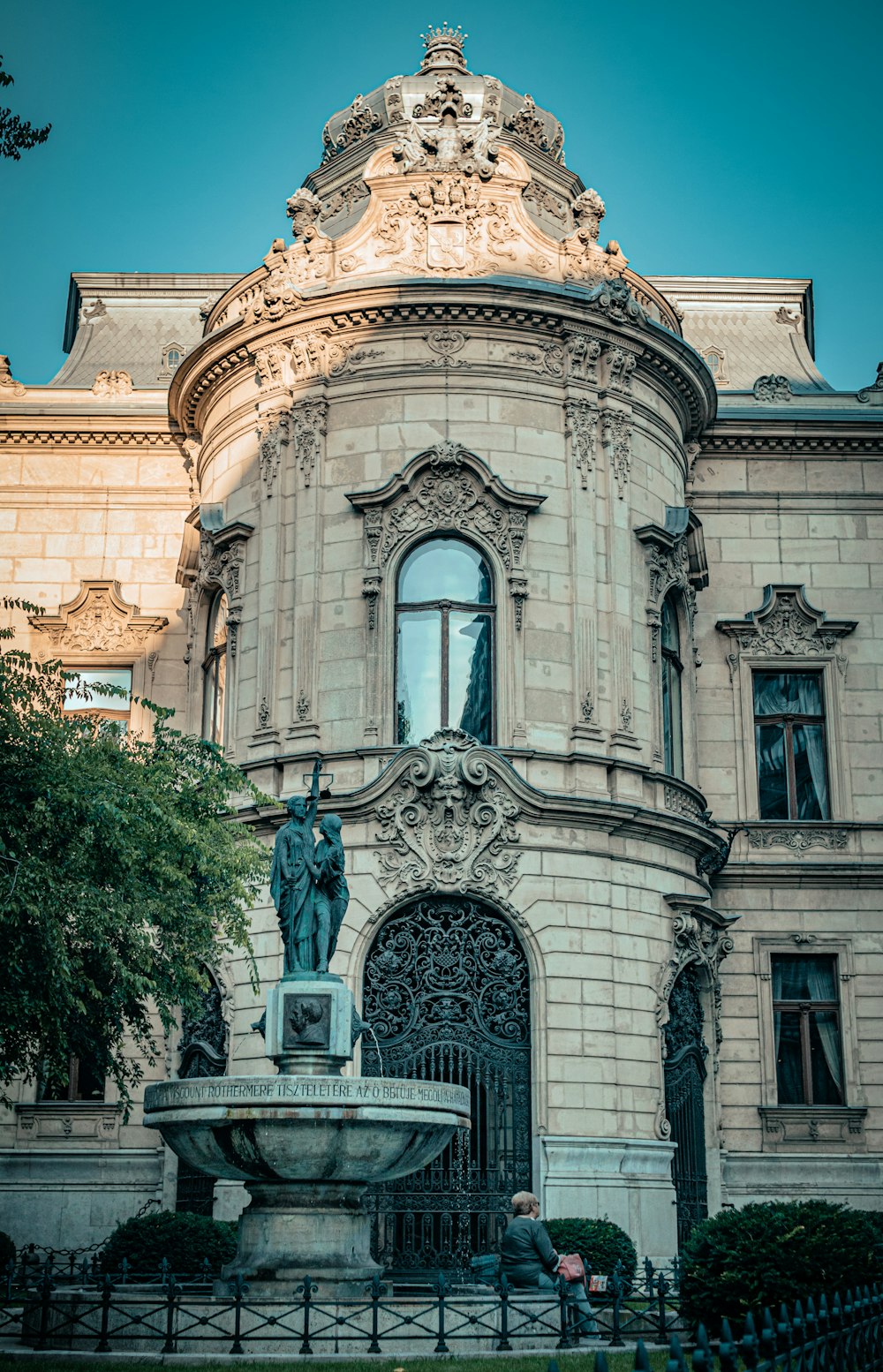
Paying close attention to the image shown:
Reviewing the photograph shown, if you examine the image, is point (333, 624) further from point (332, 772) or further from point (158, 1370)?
point (158, 1370)

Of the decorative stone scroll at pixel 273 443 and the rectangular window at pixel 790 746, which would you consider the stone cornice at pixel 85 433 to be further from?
the rectangular window at pixel 790 746

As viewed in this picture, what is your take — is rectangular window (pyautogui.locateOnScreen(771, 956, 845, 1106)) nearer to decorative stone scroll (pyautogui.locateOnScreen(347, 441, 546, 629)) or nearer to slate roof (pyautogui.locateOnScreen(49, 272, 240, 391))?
decorative stone scroll (pyautogui.locateOnScreen(347, 441, 546, 629))

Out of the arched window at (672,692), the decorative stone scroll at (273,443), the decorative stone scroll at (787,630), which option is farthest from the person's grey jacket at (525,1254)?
the decorative stone scroll at (787,630)

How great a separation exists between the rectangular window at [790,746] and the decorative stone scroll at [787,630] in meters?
0.45

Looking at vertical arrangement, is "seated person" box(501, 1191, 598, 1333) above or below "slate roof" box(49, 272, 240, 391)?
below

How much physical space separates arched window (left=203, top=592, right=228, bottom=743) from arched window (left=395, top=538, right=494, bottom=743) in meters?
A: 3.70

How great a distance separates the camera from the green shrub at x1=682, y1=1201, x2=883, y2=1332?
13.3 meters

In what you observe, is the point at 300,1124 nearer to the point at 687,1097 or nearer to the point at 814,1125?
the point at 687,1097

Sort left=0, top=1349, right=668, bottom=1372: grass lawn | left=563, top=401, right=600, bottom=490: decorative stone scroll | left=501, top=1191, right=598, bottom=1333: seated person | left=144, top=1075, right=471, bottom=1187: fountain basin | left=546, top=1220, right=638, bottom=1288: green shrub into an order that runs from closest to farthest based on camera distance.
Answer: left=0, top=1349, right=668, bottom=1372: grass lawn
left=144, top=1075, right=471, bottom=1187: fountain basin
left=501, top=1191, right=598, bottom=1333: seated person
left=546, top=1220, right=638, bottom=1288: green shrub
left=563, top=401, right=600, bottom=490: decorative stone scroll

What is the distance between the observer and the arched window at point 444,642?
23969mm

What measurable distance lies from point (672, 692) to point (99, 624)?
9822mm

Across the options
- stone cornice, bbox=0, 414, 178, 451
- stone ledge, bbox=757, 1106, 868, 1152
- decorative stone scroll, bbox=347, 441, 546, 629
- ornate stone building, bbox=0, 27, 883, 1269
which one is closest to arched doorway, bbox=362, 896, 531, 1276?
ornate stone building, bbox=0, 27, 883, 1269

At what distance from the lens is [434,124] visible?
26.7 m

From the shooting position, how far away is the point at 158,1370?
502 inches
